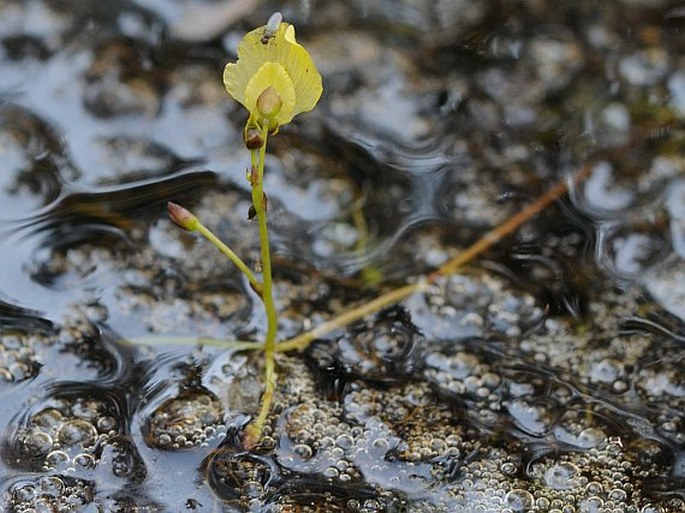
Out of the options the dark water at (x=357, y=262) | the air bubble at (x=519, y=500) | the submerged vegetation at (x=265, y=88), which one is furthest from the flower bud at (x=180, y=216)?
the air bubble at (x=519, y=500)

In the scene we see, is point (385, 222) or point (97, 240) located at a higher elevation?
point (385, 222)

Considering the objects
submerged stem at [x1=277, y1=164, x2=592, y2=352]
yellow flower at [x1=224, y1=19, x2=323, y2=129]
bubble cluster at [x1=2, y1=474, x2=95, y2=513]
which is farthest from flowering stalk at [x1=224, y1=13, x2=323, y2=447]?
bubble cluster at [x1=2, y1=474, x2=95, y2=513]

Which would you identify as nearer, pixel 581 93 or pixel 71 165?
pixel 71 165

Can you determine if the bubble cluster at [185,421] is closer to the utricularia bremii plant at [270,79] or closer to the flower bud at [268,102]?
the utricularia bremii plant at [270,79]

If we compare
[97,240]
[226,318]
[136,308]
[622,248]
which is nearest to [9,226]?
[97,240]

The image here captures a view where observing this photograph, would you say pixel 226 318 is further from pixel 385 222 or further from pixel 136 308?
pixel 385 222

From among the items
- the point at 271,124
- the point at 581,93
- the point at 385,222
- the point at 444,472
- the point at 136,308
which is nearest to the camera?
the point at 271,124
